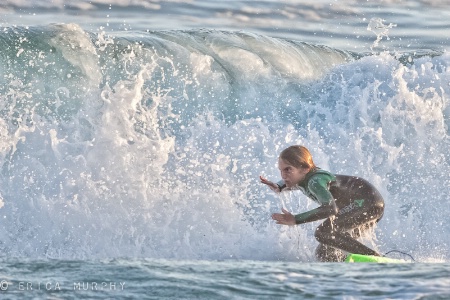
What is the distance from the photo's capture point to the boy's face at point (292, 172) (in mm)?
7152

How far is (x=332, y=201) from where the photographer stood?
6.88m

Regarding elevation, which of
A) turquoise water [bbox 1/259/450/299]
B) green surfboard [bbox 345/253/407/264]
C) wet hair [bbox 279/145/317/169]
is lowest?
turquoise water [bbox 1/259/450/299]

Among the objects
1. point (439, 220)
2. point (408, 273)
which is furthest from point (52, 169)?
point (408, 273)

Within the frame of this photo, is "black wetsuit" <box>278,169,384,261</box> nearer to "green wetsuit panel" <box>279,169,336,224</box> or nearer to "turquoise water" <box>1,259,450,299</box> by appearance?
"green wetsuit panel" <box>279,169,336,224</box>

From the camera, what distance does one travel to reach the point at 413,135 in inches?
483

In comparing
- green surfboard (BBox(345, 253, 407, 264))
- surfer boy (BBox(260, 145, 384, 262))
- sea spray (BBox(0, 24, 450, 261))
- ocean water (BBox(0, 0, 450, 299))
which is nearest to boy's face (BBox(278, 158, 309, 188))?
surfer boy (BBox(260, 145, 384, 262))

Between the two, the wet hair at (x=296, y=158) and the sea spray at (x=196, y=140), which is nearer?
the wet hair at (x=296, y=158)

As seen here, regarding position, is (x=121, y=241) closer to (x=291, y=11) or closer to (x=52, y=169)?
(x=52, y=169)

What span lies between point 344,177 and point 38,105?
6.09 meters

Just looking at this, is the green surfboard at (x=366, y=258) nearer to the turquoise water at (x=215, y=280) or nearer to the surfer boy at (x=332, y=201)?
the surfer boy at (x=332, y=201)

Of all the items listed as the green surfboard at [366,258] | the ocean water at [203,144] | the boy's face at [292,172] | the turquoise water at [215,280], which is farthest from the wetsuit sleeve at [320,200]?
the turquoise water at [215,280]

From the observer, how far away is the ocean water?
4.72 meters

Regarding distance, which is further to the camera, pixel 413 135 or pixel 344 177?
pixel 413 135

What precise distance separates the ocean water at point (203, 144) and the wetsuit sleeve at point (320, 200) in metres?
1.21
